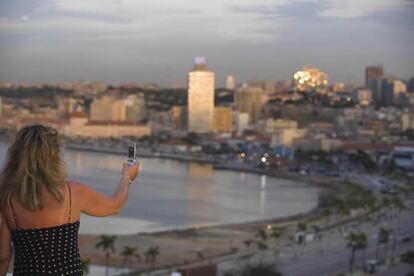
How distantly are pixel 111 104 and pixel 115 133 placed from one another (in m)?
1.40

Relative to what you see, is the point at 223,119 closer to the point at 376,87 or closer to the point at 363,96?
the point at 363,96

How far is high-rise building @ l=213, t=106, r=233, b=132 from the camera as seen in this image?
59.6 ft

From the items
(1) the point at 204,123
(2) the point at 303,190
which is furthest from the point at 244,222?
(1) the point at 204,123

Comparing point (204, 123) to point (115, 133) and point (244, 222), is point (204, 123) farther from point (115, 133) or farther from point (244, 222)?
point (244, 222)

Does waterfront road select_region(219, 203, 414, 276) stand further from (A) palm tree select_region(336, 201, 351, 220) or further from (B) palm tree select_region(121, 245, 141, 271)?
(A) palm tree select_region(336, 201, 351, 220)

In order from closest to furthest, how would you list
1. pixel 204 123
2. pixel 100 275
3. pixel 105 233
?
pixel 100 275
pixel 105 233
pixel 204 123

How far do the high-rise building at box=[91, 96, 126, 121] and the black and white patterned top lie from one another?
73.5 feet

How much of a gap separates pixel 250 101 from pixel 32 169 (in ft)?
66.3

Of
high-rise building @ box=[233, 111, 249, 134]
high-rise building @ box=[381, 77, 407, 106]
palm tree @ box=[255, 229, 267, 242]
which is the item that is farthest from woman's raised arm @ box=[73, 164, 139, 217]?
high-rise building @ box=[233, 111, 249, 134]

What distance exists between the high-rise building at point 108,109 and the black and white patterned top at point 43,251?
2241 centimetres

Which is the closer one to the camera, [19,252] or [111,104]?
[19,252]

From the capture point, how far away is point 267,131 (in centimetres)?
1942

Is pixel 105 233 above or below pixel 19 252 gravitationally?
below

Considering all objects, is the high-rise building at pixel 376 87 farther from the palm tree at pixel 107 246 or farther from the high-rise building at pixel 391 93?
the palm tree at pixel 107 246
